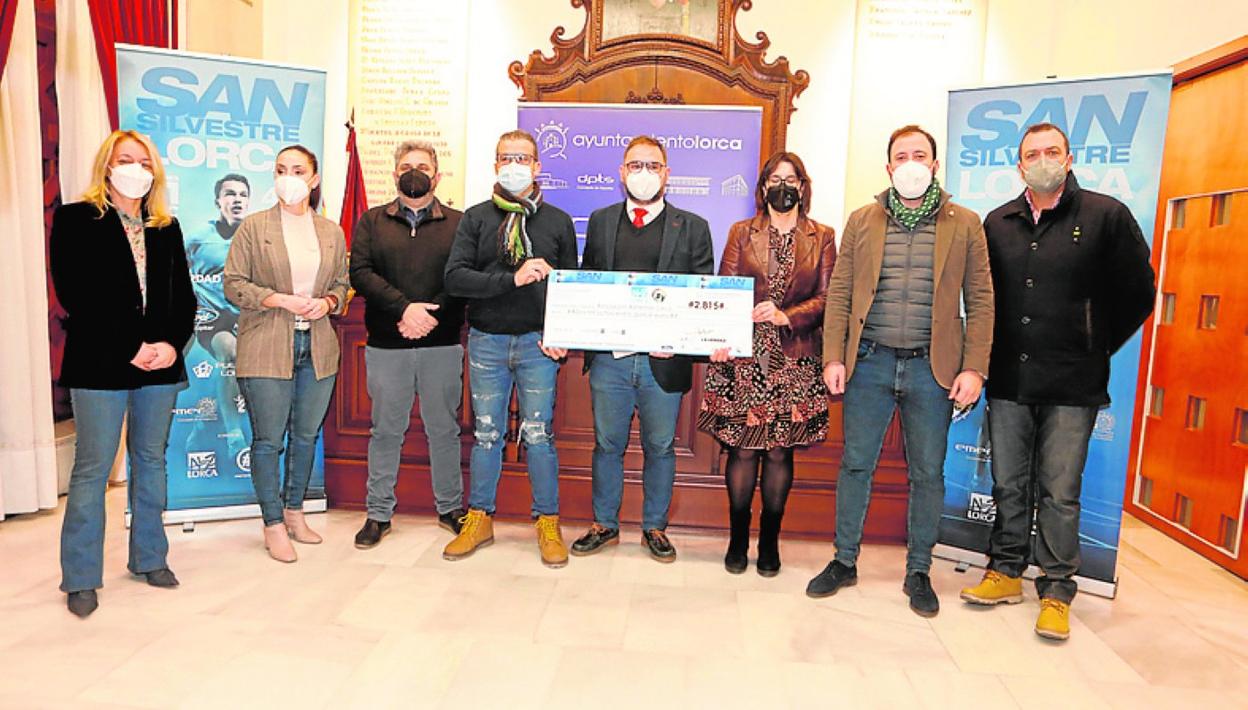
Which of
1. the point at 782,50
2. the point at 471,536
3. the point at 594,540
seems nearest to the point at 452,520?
the point at 471,536

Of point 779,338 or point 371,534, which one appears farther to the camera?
point 371,534

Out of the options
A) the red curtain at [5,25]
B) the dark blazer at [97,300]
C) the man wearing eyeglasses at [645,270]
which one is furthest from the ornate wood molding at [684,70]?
the dark blazer at [97,300]

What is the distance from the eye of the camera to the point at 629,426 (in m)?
3.29

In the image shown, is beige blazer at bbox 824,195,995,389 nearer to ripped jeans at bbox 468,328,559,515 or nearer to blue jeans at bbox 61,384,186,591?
ripped jeans at bbox 468,328,559,515

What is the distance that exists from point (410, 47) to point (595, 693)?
4.84m

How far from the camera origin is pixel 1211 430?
380 cm

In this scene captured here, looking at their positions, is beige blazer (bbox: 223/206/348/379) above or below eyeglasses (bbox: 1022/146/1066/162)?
below

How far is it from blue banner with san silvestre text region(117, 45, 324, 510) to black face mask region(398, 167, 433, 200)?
835 millimetres

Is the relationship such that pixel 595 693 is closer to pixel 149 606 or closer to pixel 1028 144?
pixel 149 606

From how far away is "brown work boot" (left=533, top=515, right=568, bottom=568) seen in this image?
10.6ft

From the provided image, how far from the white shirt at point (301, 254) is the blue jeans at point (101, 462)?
58 centimetres

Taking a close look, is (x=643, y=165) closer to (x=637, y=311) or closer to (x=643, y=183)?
(x=643, y=183)

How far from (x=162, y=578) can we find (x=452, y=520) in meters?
1.13

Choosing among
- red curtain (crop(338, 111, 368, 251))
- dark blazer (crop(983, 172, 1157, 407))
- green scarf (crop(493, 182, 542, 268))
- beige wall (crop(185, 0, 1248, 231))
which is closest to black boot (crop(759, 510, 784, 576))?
dark blazer (crop(983, 172, 1157, 407))
